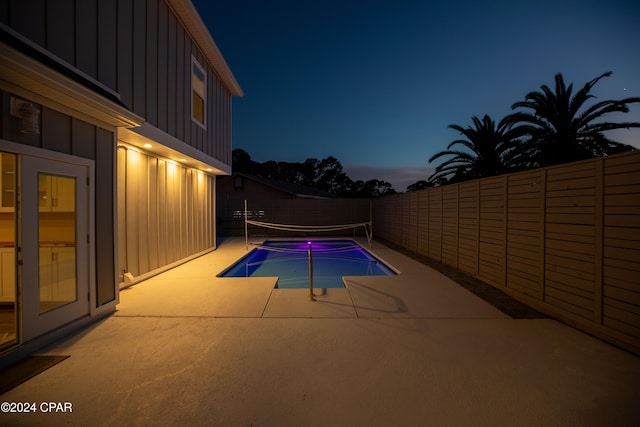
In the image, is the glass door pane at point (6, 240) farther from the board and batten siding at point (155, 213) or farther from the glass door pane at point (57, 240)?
the board and batten siding at point (155, 213)

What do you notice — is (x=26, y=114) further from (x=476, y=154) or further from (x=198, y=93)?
(x=476, y=154)

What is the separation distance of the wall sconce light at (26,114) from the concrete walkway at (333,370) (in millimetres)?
2418

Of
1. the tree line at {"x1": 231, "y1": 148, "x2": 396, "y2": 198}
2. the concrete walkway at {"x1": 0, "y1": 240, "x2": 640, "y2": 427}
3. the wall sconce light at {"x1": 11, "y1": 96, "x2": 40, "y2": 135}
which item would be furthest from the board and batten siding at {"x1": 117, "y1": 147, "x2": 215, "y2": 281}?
the tree line at {"x1": 231, "y1": 148, "x2": 396, "y2": 198}

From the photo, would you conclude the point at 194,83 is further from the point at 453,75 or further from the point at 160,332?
the point at 453,75

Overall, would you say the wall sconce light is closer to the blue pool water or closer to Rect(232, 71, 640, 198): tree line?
the blue pool water

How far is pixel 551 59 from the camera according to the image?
396 inches

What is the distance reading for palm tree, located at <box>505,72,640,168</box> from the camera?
31.6 feet

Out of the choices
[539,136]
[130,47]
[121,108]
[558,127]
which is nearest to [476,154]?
[539,136]

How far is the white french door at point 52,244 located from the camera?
2.89 metres

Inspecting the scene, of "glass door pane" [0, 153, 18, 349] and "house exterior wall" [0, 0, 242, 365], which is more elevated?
"house exterior wall" [0, 0, 242, 365]

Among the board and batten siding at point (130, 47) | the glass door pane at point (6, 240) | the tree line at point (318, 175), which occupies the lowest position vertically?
the glass door pane at point (6, 240)

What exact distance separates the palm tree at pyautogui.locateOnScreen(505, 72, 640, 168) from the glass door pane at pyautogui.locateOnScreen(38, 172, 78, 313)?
541 inches

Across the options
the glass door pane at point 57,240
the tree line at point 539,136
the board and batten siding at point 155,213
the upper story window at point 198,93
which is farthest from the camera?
the tree line at point 539,136

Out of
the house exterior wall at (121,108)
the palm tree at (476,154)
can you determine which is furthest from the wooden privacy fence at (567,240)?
the palm tree at (476,154)
